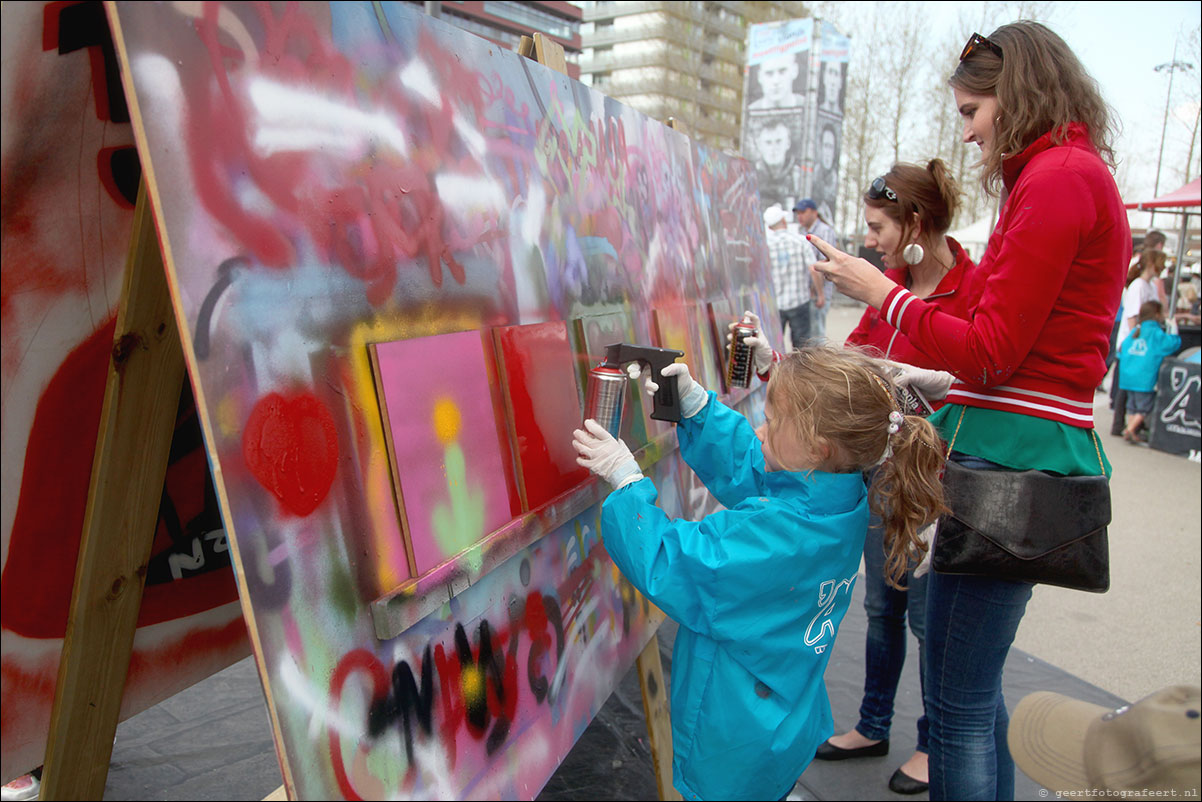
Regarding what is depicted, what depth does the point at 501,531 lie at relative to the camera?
129 cm

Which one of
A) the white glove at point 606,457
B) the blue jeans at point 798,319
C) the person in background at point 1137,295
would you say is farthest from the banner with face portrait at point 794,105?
the white glove at point 606,457

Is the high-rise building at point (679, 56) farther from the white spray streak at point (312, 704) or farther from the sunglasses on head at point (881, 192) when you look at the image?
the white spray streak at point (312, 704)

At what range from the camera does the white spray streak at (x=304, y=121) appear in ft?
3.11

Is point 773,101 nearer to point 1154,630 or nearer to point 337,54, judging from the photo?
point 1154,630

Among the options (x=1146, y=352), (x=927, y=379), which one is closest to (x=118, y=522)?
(x=927, y=379)

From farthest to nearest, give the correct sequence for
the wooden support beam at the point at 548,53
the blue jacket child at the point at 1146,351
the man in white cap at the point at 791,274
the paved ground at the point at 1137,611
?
1. the blue jacket child at the point at 1146,351
2. the man in white cap at the point at 791,274
3. the paved ground at the point at 1137,611
4. the wooden support beam at the point at 548,53

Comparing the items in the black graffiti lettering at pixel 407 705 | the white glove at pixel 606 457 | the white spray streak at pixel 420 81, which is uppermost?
the white spray streak at pixel 420 81

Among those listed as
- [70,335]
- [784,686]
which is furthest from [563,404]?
[70,335]

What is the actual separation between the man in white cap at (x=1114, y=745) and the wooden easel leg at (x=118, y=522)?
4.51 feet

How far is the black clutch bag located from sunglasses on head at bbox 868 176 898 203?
34.7 inches

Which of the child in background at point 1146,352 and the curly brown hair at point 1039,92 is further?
the child in background at point 1146,352

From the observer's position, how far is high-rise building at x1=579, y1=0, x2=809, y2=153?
40438 millimetres

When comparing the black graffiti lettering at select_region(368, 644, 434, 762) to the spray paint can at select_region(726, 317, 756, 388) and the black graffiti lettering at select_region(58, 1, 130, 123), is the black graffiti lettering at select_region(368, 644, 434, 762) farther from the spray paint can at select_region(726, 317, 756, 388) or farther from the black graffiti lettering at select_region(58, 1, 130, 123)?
the spray paint can at select_region(726, 317, 756, 388)

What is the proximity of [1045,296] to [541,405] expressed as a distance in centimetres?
97
